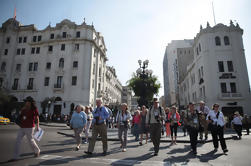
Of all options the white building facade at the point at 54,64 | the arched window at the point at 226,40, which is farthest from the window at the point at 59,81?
the arched window at the point at 226,40

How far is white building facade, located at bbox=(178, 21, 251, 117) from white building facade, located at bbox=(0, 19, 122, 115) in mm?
22334

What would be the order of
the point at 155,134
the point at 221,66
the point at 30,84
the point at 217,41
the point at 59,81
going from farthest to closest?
the point at 30,84 → the point at 59,81 → the point at 217,41 → the point at 221,66 → the point at 155,134

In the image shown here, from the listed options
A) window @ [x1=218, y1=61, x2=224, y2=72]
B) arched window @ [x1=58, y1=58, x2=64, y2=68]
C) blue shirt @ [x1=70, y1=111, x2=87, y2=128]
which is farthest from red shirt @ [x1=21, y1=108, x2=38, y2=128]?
arched window @ [x1=58, y1=58, x2=64, y2=68]

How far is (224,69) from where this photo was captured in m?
26.3

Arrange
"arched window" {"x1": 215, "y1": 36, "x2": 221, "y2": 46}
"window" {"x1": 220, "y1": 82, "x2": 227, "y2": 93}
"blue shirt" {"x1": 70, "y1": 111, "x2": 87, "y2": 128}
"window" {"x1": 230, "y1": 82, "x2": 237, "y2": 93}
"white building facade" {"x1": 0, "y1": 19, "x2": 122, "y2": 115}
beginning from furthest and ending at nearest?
"white building facade" {"x1": 0, "y1": 19, "x2": 122, "y2": 115} → "arched window" {"x1": 215, "y1": 36, "x2": 221, "y2": 46} → "window" {"x1": 220, "y1": 82, "x2": 227, "y2": 93} → "window" {"x1": 230, "y1": 82, "x2": 237, "y2": 93} → "blue shirt" {"x1": 70, "y1": 111, "x2": 87, "y2": 128}

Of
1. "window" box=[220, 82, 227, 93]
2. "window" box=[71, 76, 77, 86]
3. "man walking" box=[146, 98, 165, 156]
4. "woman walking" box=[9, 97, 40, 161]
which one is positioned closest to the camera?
"woman walking" box=[9, 97, 40, 161]

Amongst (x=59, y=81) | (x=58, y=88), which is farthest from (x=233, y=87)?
(x=59, y=81)

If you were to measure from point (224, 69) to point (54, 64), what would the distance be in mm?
33730

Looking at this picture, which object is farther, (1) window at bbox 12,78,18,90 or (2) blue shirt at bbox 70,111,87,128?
(1) window at bbox 12,78,18,90

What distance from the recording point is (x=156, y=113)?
20.4 ft

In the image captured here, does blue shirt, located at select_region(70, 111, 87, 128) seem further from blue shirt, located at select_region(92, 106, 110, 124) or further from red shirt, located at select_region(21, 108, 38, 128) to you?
red shirt, located at select_region(21, 108, 38, 128)

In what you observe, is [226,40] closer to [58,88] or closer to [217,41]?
[217,41]

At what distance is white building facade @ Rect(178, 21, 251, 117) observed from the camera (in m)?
25.0

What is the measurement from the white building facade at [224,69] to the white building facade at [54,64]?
2233 centimetres
